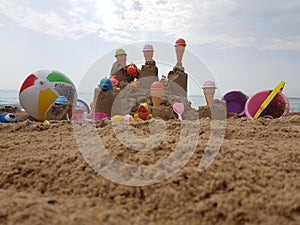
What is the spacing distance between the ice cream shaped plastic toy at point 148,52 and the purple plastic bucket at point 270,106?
1.15 m

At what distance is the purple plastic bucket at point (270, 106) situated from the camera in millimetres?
2918

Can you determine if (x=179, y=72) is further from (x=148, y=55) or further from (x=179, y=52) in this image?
(x=148, y=55)

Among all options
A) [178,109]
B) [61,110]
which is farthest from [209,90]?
[61,110]

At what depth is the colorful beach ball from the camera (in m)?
3.48

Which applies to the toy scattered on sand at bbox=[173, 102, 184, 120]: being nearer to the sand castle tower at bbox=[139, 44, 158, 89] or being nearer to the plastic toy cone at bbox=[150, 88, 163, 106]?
the plastic toy cone at bbox=[150, 88, 163, 106]

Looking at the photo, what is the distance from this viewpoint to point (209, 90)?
2959mm

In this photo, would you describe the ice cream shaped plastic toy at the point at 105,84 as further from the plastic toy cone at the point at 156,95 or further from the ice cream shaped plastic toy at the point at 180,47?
the ice cream shaped plastic toy at the point at 180,47

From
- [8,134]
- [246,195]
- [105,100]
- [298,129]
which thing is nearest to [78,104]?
[105,100]

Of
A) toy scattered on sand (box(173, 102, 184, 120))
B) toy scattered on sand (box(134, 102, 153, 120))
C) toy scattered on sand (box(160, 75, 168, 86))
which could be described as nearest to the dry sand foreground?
toy scattered on sand (box(134, 102, 153, 120))

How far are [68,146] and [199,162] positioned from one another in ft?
2.33

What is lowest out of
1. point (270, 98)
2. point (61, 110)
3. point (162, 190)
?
point (162, 190)

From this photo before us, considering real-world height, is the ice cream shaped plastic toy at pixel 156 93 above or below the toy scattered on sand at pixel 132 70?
below

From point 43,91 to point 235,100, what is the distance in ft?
7.59

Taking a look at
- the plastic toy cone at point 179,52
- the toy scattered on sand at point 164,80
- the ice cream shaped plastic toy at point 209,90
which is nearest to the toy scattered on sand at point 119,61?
the toy scattered on sand at point 164,80
